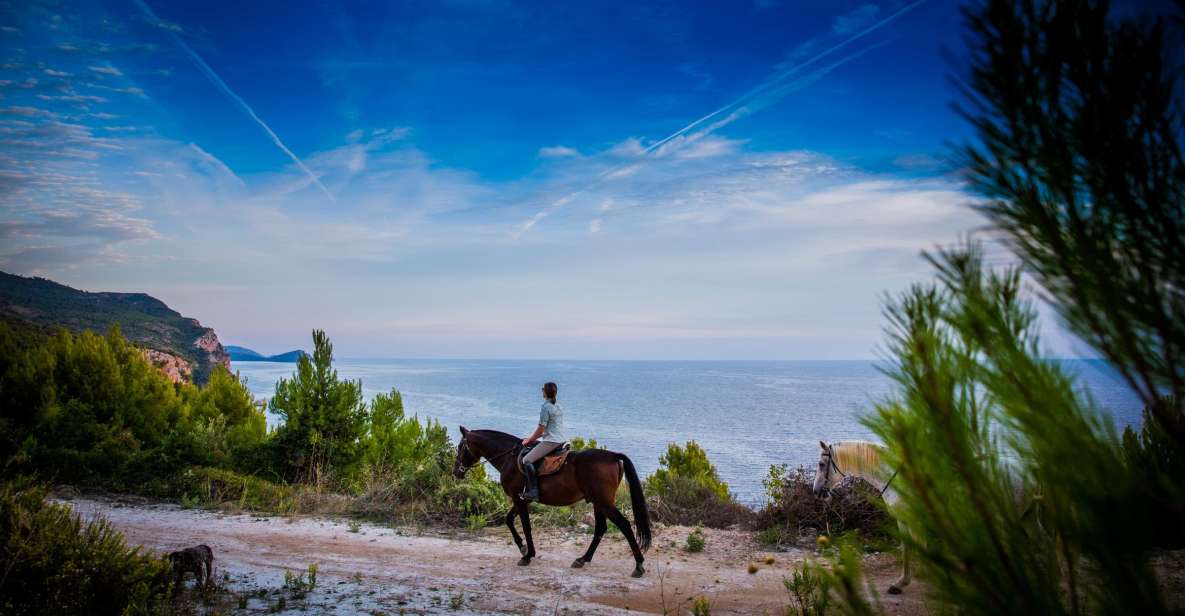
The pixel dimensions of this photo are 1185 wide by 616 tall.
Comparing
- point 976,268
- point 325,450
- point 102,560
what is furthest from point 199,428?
point 976,268

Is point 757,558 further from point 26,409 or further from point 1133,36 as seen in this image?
point 26,409

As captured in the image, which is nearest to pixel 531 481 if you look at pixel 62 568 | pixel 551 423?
pixel 551 423

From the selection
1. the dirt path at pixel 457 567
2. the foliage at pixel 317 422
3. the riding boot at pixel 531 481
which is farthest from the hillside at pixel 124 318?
the riding boot at pixel 531 481

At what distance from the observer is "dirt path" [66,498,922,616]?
6.27m

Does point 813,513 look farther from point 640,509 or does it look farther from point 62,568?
point 62,568

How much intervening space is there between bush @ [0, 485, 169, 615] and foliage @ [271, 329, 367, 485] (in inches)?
299

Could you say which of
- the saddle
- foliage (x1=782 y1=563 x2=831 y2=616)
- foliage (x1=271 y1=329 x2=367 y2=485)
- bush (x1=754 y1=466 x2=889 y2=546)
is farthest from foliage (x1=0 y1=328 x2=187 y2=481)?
foliage (x1=782 y1=563 x2=831 y2=616)

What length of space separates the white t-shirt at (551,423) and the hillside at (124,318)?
20525 millimetres

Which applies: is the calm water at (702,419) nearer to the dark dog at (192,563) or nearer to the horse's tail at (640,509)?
the horse's tail at (640,509)

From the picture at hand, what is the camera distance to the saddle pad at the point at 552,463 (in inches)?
318

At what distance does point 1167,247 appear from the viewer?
115 cm

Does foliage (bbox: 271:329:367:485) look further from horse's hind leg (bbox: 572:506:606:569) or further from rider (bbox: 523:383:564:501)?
horse's hind leg (bbox: 572:506:606:569)

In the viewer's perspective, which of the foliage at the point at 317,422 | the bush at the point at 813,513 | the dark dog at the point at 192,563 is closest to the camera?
the dark dog at the point at 192,563

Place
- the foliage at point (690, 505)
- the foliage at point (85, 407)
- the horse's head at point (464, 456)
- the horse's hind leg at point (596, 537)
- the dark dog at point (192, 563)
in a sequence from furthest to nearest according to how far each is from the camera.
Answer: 1. the foliage at point (85, 407)
2. the foliage at point (690, 505)
3. the horse's head at point (464, 456)
4. the horse's hind leg at point (596, 537)
5. the dark dog at point (192, 563)
